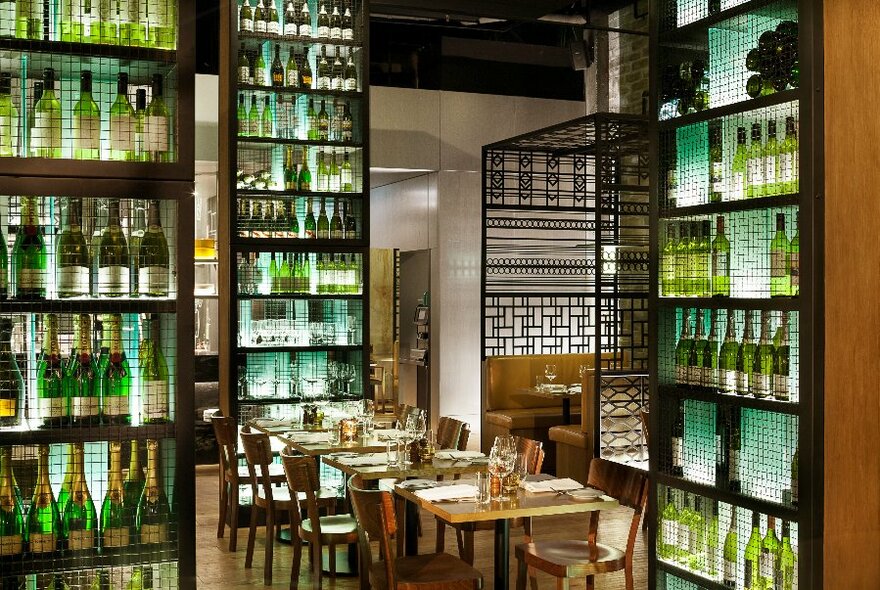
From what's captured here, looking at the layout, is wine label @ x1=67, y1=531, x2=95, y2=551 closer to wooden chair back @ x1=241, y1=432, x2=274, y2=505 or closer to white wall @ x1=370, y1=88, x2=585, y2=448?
wooden chair back @ x1=241, y1=432, x2=274, y2=505

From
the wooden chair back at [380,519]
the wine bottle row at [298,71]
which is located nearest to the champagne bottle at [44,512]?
the wooden chair back at [380,519]

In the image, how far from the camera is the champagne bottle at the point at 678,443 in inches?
173

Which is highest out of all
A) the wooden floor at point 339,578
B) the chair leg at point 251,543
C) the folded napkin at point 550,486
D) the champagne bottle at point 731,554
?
the folded napkin at point 550,486

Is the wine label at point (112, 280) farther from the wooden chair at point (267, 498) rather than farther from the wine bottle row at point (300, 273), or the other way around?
the wine bottle row at point (300, 273)

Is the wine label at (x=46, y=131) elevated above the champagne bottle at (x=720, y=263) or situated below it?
above

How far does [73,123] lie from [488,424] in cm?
746

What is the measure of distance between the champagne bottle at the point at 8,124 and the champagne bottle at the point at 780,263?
108 inches

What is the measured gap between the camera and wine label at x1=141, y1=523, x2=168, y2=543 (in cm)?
322

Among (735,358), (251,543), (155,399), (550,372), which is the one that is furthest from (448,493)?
(550,372)

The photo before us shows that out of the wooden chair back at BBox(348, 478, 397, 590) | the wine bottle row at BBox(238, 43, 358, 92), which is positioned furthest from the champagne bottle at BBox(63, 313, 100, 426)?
the wine bottle row at BBox(238, 43, 358, 92)

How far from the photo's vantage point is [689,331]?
4465mm

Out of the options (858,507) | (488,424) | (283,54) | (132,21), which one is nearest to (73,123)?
(132,21)

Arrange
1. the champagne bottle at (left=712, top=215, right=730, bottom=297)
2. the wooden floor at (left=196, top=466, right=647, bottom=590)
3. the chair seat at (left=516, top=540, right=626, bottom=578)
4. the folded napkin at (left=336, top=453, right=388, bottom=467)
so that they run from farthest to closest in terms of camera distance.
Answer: the wooden floor at (left=196, top=466, right=647, bottom=590) < the folded napkin at (left=336, top=453, right=388, bottom=467) < the chair seat at (left=516, top=540, right=626, bottom=578) < the champagne bottle at (left=712, top=215, right=730, bottom=297)

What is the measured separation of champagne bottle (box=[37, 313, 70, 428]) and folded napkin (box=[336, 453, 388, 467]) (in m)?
2.53
